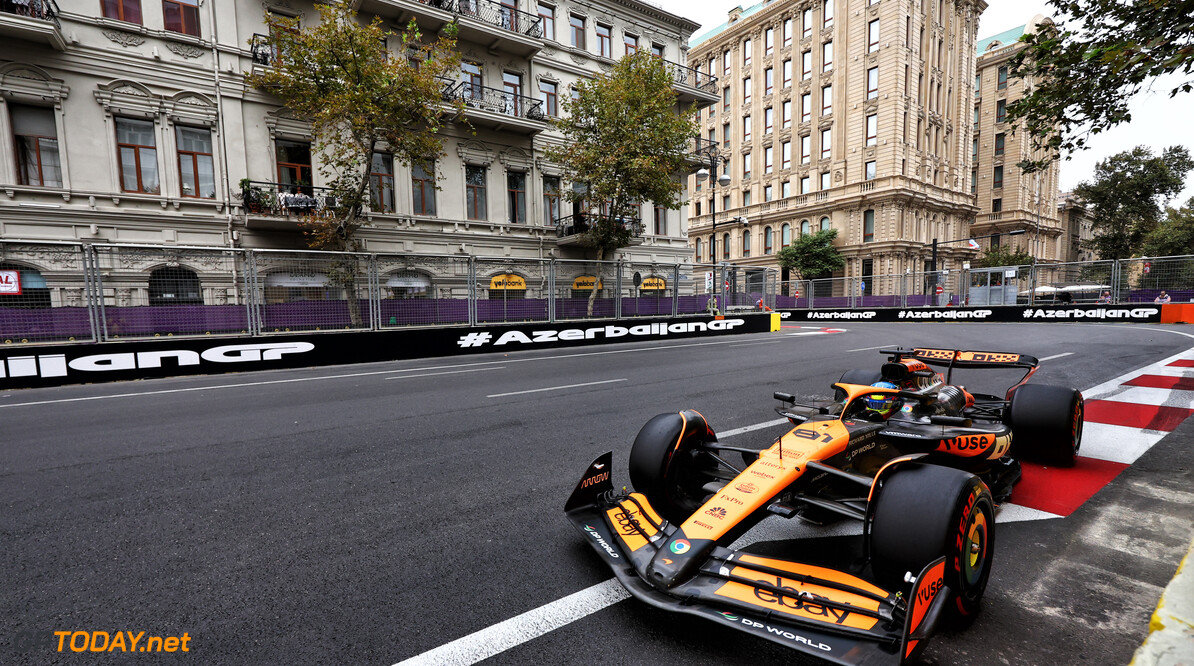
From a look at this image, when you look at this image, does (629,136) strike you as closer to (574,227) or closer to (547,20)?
(574,227)

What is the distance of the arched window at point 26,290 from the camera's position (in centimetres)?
840

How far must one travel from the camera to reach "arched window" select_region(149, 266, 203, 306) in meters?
9.41

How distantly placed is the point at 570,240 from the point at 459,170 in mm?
A: 5592

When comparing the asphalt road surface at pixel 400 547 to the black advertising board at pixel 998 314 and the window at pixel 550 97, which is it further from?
the window at pixel 550 97

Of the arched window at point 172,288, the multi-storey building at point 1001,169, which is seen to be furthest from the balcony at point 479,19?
the multi-storey building at point 1001,169

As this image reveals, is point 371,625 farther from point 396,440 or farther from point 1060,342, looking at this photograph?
point 1060,342

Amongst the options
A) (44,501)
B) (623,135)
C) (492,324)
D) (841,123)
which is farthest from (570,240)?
(841,123)

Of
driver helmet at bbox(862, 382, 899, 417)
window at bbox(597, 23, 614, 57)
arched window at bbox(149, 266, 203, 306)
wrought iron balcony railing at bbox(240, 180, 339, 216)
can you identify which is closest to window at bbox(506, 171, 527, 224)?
wrought iron balcony railing at bbox(240, 180, 339, 216)

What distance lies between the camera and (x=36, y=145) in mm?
15078

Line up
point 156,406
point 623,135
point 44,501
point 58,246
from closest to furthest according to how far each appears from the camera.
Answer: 1. point 44,501
2. point 156,406
3. point 58,246
4. point 623,135

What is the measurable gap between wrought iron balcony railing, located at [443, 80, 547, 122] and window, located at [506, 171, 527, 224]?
8.46 feet

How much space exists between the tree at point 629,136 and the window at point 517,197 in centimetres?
352

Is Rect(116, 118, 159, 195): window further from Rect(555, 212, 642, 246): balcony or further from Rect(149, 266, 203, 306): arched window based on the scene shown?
Rect(555, 212, 642, 246): balcony

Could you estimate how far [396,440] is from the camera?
4.63 metres
